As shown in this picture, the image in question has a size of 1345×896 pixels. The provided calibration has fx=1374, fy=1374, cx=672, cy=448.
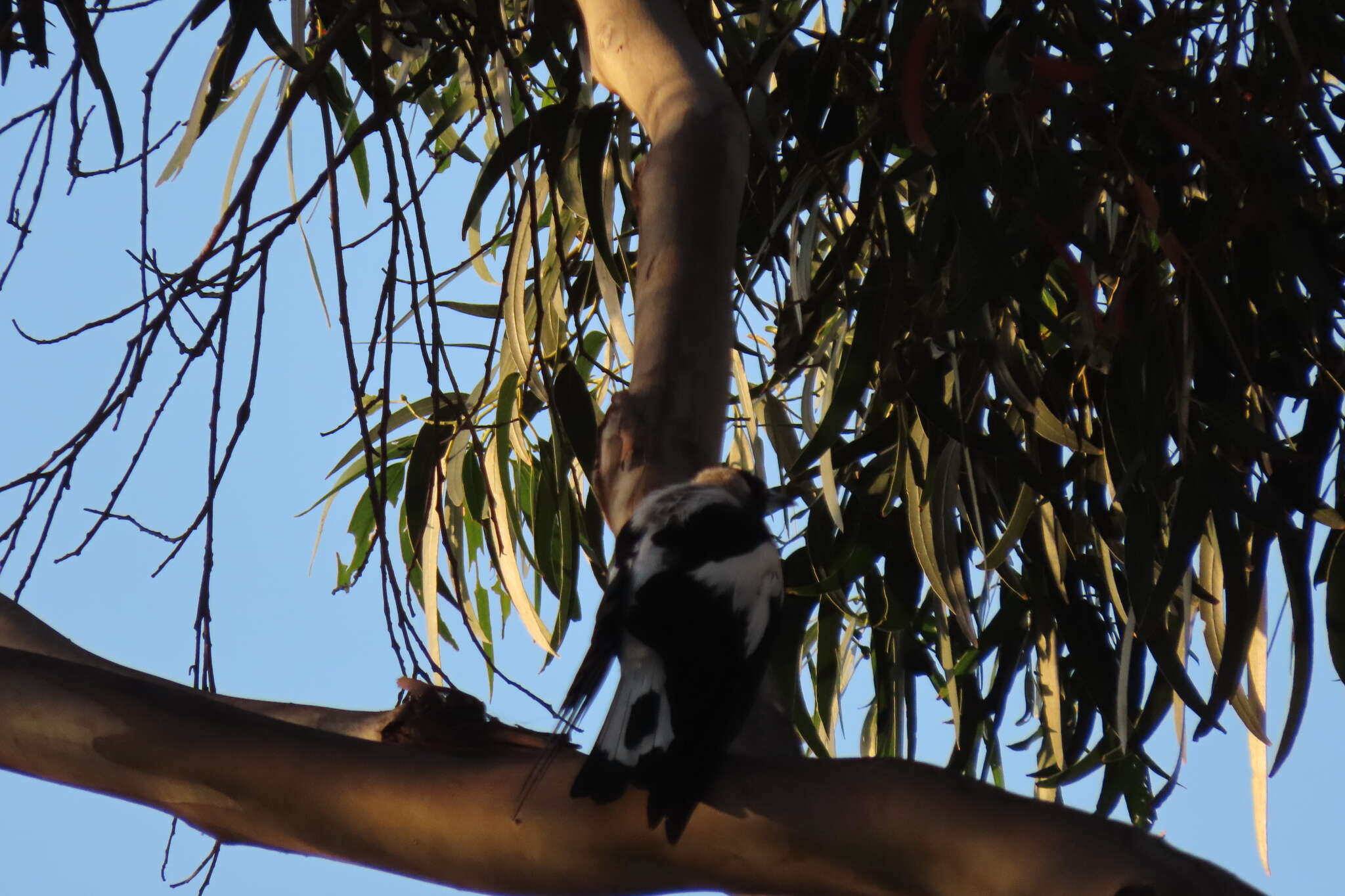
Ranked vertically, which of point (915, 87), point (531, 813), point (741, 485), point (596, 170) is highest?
point (596, 170)

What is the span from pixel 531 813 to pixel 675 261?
56cm

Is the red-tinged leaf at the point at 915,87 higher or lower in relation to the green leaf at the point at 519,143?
lower

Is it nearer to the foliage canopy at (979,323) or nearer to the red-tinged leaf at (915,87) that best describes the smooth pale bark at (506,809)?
the foliage canopy at (979,323)

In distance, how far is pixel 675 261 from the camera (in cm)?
128

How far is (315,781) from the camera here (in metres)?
0.96

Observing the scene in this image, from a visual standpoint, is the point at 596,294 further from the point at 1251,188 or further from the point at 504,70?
the point at 1251,188

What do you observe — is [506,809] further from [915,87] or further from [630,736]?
[915,87]

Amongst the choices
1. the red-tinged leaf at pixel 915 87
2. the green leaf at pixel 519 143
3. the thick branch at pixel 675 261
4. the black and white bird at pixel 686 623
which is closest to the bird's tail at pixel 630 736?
the black and white bird at pixel 686 623

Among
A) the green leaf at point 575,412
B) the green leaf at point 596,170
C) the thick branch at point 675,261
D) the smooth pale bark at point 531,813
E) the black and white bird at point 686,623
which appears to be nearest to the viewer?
the smooth pale bark at point 531,813

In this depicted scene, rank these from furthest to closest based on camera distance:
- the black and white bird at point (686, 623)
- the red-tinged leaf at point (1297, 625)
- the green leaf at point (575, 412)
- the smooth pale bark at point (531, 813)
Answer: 1. the green leaf at point (575, 412)
2. the red-tinged leaf at point (1297, 625)
3. the black and white bird at point (686, 623)
4. the smooth pale bark at point (531, 813)

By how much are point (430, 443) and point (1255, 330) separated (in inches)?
39.6

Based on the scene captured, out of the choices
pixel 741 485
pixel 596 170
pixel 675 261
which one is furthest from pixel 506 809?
pixel 596 170

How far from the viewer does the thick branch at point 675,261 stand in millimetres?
1234

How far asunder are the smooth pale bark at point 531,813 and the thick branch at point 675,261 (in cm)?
34
